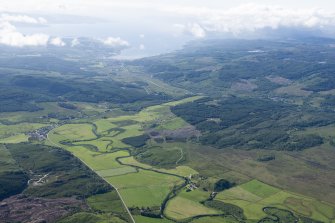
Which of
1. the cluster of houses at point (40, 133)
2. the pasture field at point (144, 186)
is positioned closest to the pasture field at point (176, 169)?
the pasture field at point (144, 186)

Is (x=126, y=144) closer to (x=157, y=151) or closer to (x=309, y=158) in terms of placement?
(x=157, y=151)

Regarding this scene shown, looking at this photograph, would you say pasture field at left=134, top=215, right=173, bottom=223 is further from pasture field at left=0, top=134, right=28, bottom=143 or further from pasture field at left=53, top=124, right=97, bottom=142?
pasture field at left=0, top=134, right=28, bottom=143

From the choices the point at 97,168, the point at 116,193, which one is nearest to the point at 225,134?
the point at 97,168

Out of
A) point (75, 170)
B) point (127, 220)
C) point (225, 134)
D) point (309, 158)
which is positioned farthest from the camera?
point (225, 134)

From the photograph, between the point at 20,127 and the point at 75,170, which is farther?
the point at 20,127

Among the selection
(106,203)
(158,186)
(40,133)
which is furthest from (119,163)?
(40,133)

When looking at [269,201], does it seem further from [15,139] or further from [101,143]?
[15,139]

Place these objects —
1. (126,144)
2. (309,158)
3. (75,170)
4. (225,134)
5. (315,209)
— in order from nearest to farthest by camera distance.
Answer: (315,209) → (75,170) → (309,158) → (126,144) → (225,134)

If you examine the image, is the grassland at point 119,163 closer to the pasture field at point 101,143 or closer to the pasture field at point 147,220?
the pasture field at point 101,143

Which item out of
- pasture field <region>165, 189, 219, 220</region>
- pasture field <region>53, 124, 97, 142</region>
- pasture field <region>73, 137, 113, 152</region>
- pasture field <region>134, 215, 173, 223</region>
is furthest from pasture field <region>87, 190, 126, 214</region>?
pasture field <region>53, 124, 97, 142</region>
